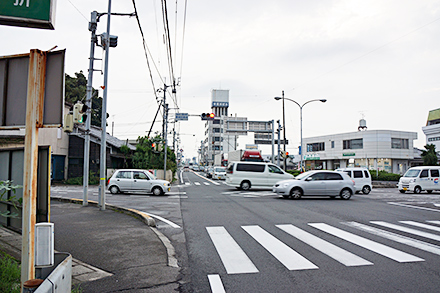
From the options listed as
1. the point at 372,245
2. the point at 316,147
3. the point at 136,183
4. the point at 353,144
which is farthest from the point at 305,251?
the point at 316,147

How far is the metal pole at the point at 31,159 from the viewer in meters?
3.62

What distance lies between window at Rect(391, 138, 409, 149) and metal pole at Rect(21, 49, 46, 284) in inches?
2326

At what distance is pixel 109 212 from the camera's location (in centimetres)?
1245

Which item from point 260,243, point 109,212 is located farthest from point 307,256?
point 109,212

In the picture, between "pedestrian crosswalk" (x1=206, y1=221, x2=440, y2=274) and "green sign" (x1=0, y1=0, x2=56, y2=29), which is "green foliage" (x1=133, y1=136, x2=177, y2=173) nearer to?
"pedestrian crosswalk" (x1=206, y1=221, x2=440, y2=274)

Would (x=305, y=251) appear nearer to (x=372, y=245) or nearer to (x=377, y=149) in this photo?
(x=372, y=245)

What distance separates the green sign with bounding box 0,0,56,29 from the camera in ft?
12.3

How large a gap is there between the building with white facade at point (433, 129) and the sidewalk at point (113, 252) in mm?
71645

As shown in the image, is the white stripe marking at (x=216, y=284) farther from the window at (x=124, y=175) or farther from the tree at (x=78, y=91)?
the tree at (x=78, y=91)

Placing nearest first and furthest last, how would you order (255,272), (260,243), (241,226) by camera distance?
(255,272)
(260,243)
(241,226)

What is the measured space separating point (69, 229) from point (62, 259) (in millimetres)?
5479

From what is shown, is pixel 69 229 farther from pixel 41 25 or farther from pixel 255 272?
pixel 41 25

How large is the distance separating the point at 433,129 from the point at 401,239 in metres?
70.6

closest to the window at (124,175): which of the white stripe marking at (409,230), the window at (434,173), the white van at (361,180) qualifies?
the white stripe marking at (409,230)
